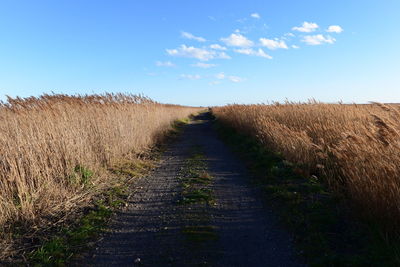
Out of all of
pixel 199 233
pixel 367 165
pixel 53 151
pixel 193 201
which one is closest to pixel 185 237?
pixel 199 233

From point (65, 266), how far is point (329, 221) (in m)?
3.33

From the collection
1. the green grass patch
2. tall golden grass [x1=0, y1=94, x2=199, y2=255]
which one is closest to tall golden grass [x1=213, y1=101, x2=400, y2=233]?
the green grass patch

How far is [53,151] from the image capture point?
508cm

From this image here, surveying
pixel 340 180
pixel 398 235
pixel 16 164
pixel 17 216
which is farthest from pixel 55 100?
pixel 398 235

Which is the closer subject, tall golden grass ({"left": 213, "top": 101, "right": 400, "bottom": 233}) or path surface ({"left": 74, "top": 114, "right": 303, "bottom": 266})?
path surface ({"left": 74, "top": 114, "right": 303, "bottom": 266})

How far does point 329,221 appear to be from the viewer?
146 inches

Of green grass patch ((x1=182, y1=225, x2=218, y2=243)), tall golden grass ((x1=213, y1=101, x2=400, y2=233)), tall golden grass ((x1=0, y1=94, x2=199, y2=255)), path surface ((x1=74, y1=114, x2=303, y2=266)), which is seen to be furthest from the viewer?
tall golden grass ((x1=0, y1=94, x2=199, y2=255))

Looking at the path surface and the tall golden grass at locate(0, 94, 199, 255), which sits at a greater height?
the tall golden grass at locate(0, 94, 199, 255)

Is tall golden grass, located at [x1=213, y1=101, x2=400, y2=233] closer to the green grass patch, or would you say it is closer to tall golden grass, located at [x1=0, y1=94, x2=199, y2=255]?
the green grass patch

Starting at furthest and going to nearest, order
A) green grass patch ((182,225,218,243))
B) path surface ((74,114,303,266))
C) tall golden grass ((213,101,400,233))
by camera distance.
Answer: green grass patch ((182,225,218,243)) → tall golden grass ((213,101,400,233)) → path surface ((74,114,303,266))

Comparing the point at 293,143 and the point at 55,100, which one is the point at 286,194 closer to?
the point at 293,143

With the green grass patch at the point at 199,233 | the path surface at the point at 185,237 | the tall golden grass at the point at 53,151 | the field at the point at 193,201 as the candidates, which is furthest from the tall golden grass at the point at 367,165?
the tall golden grass at the point at 53,151

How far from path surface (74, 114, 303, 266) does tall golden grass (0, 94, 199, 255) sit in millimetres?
1072

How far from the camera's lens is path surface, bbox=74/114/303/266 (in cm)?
309
